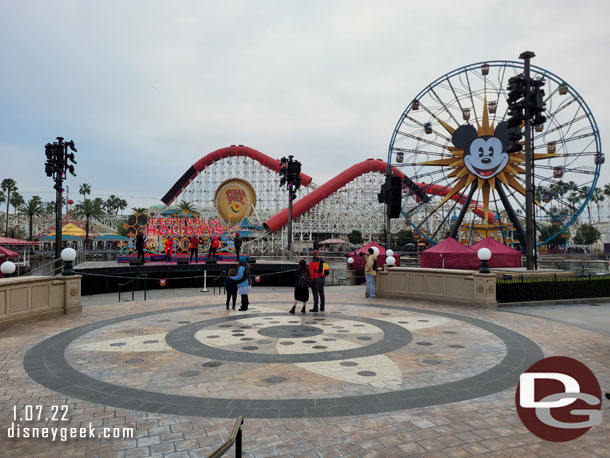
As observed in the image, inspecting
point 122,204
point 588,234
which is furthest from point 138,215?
point 122,204

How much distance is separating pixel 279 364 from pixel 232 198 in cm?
4981

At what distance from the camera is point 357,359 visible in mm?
7207

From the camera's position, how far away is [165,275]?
21.7 m

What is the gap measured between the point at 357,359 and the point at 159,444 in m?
3.99

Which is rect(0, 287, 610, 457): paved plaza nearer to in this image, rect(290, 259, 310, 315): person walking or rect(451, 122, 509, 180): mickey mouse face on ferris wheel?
rect(290, 259, 310, 315): person walking

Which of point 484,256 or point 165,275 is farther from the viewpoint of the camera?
point 165,275

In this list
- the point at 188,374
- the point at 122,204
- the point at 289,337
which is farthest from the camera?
the point at 122,204

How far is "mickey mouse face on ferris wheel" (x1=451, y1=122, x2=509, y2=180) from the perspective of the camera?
30094 mm

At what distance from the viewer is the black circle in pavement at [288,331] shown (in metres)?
9.16

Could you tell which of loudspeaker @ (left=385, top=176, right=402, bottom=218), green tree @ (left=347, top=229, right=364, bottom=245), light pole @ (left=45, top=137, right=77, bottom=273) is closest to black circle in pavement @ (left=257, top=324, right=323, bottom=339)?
loudspeaker @ (left=385, top=176, right=402, bottom=218)

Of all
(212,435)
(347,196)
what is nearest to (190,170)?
(347,196)

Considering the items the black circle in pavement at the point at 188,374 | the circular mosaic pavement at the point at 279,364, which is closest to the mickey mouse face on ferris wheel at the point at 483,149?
the circular mosaic pavement at the point at 279,364

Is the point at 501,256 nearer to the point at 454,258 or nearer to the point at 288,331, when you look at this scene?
the point at 454,258

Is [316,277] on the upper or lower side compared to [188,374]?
upper
